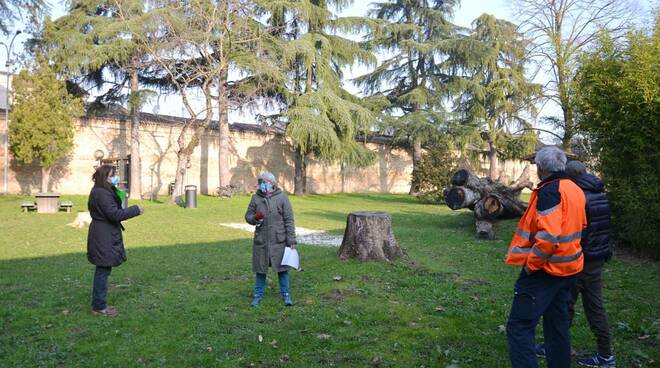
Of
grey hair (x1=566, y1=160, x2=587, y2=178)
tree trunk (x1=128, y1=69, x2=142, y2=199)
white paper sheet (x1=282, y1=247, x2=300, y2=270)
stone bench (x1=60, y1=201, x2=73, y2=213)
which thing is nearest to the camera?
grey hair (x1=566, y1=160, x2=587, y2=178)

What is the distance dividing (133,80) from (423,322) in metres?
22.2

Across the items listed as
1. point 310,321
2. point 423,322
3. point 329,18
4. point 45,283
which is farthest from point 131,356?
point 329,18

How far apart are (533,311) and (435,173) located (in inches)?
844

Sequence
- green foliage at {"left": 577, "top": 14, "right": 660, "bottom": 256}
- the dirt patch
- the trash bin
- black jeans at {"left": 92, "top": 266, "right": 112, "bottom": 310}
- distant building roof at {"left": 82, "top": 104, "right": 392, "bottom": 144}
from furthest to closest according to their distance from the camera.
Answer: distant building roof at {"left": 82, "top": 104, "right": 392, "bottom": 144}, the trash bin, the dirt patch, green foliage at {"left": 577, "top": 14, "right": 660, "bottom": 256}, black jeans at {"left": 92, "top": 266, "right": 112, "bottom": 310}

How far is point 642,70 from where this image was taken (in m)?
8.02

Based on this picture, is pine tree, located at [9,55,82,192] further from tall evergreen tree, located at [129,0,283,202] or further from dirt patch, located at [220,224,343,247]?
dirt patch, located at [220,224,343,247]

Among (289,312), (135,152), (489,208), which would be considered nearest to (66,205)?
(135,152)

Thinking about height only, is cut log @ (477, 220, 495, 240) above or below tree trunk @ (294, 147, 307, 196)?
below

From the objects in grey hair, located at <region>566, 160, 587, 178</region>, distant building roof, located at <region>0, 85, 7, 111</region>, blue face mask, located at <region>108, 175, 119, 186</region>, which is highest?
distant building roof, located at <region>0, 85, 7, 111</region>

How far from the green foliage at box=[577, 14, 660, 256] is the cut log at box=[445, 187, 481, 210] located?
329 centimetres

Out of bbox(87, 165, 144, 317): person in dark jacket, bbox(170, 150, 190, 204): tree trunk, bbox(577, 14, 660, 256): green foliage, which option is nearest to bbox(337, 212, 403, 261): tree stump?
bbox(87, 165, 144, 317): person in dark jacket

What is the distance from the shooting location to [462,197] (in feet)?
39.5

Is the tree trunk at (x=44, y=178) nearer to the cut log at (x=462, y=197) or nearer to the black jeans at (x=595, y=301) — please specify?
the cut log at (x=462, y=197)

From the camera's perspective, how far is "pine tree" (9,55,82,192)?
20.8 m
